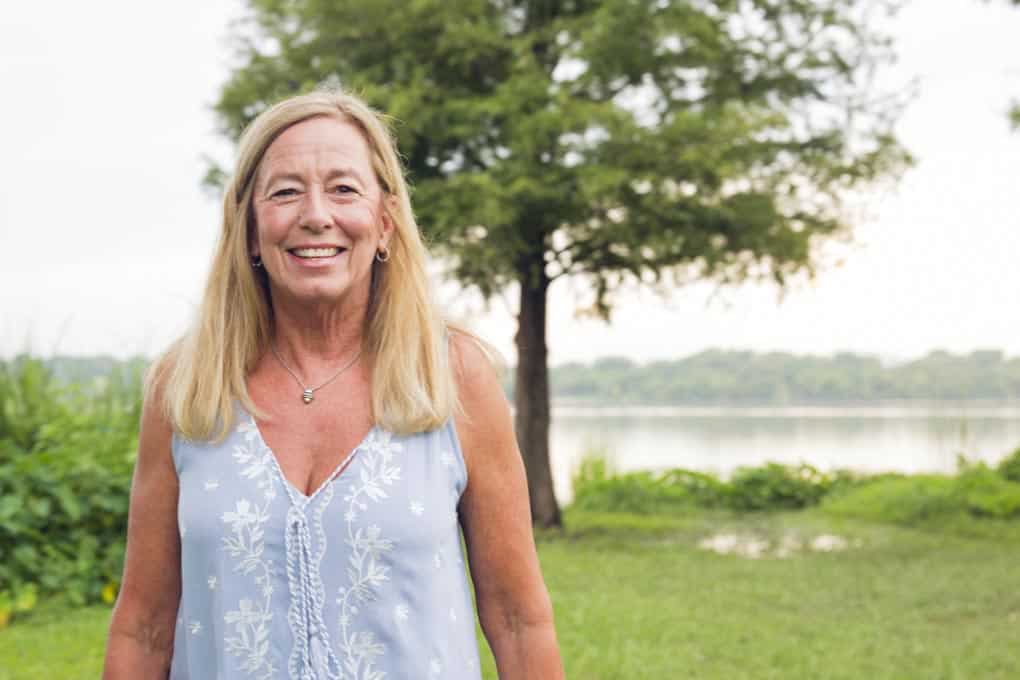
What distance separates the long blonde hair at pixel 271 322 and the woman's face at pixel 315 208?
0.11 feet

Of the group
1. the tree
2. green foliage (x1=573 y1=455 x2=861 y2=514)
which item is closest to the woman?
the tree

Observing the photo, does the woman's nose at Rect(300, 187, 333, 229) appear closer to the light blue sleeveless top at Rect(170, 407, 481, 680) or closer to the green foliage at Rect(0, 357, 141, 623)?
the light blue sleeveless top at Rect(170, 407, 481, 680)

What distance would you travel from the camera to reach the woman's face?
5.93 ft

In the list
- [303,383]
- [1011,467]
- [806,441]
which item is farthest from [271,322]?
[806,441]

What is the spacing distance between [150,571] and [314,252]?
0.60 meters

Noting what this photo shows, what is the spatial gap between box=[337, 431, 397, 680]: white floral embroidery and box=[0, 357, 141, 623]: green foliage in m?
5.30

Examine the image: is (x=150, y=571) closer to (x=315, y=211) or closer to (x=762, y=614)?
(x=315, y=211)

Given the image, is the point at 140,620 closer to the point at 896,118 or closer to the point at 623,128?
the point at 623,128

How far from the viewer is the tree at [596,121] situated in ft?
31.8

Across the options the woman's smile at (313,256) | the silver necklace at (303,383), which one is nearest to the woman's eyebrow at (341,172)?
the woman's smile at (313,256)

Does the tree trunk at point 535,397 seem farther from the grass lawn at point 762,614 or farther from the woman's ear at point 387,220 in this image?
the woman's ear at point 387,220

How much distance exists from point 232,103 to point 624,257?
162 inches

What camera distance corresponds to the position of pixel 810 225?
35.8 feet

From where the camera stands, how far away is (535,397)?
38.9 feet
